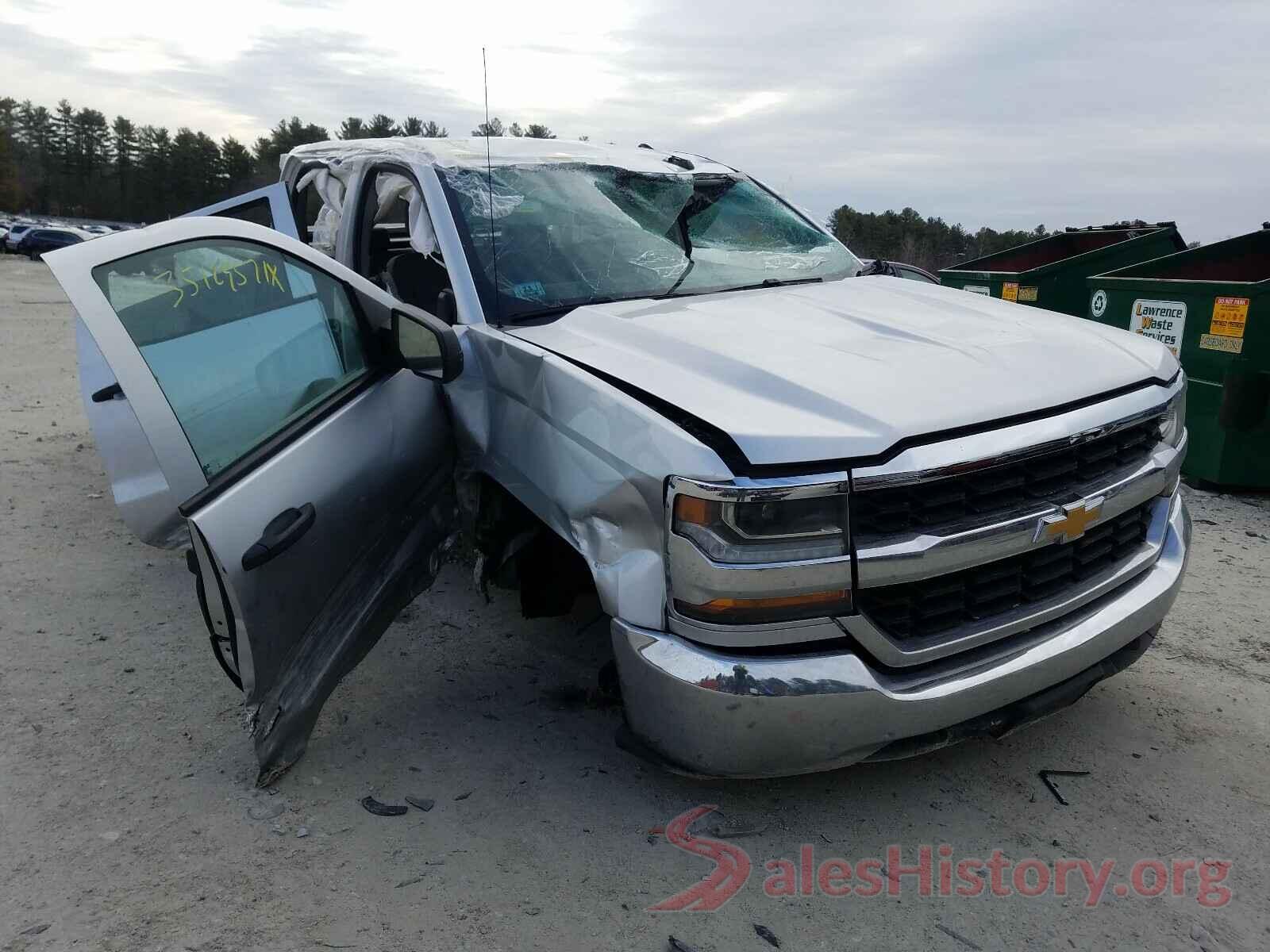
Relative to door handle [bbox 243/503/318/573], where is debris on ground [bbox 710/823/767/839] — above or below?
below

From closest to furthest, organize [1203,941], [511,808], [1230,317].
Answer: [1203,941] → [511,808] → [1230,317]

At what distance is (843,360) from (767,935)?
143 cm

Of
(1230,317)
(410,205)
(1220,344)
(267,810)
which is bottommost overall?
(267,810)

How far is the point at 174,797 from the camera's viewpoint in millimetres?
2830

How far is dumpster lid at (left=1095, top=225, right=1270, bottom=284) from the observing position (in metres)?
6.82

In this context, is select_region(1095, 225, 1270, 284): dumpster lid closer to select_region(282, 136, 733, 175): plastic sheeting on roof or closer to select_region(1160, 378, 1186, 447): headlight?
select_region(282, 136, 733, 175): plastic sheeting on roof

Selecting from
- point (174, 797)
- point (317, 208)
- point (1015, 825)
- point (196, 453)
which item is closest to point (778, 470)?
point (1015, 825)

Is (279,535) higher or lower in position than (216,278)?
lower

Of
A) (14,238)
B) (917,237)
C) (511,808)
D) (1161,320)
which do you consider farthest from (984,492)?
(14,238)

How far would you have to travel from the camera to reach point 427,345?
2.93 metres

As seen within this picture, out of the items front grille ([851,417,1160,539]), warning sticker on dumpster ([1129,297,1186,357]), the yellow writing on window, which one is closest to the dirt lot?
front grille ([851,417,1160,539])

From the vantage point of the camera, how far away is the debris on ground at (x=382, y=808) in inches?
108

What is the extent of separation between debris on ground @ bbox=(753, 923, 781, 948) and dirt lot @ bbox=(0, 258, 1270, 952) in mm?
15

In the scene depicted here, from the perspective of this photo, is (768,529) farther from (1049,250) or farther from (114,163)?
(114,163)
